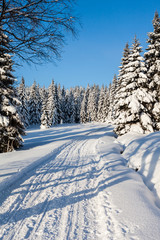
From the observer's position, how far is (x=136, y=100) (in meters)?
14.4

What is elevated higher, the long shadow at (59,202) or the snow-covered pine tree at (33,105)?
the snow-covered pine tree at (33,105)

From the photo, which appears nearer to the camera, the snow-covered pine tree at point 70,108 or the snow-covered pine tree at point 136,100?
the snow-covered pine tree at point 136,100

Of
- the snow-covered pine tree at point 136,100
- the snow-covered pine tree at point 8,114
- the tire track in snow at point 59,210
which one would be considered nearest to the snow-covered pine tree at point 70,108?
the snow-covered pine tree at point 136,100

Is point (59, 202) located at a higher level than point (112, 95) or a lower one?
lower

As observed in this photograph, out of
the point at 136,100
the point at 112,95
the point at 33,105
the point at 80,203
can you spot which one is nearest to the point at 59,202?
the point at 80,203

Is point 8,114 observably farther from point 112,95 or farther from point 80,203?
point 112,95

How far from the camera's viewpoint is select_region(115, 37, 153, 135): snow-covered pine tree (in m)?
14.2

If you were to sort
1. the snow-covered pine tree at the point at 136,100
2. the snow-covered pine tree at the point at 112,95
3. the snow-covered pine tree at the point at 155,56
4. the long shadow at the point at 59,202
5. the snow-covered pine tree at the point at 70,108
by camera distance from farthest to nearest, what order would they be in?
1. the snow-covered pine tree at the point at 70,108
2. the snow-covered pine tree at the point at 112,95
3. the snow-covered pine tree at the point at 155,56
4. the snow-covered pine tree at the point at 136,100
5. the long shadow at the point at 59,202

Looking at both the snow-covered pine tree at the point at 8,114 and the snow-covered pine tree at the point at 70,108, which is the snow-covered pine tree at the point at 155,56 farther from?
the snow-covered pine tree at the point at 70,108

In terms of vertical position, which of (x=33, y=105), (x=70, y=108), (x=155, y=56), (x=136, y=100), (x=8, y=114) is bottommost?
(x=8, y=114)

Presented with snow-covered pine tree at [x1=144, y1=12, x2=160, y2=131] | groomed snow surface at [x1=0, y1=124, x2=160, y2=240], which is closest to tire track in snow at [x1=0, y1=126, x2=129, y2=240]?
groomed snow surface at [x1=0, y1=124, x2=160, y2=240]

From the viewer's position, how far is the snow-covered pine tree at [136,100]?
1419cm

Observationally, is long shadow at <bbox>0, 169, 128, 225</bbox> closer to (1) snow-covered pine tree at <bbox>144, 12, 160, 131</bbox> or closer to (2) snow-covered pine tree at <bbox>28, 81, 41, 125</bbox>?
(1) snow-covered pine tree at <bbox>144, 12, 160, 131</bbox>

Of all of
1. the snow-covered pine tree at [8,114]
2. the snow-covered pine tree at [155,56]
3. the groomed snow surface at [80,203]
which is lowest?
the groomed snow surface at [80,203]
